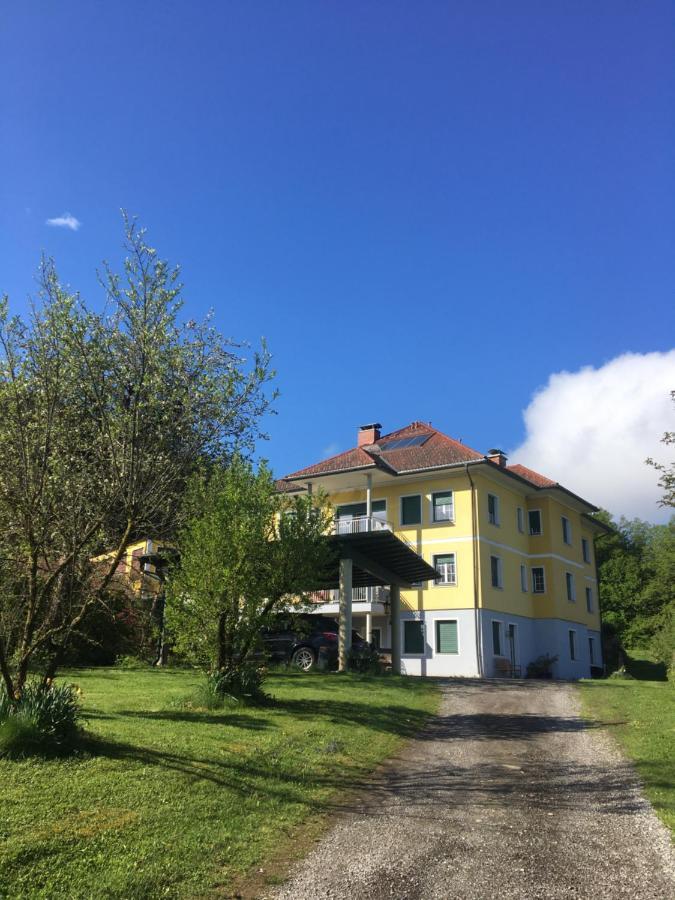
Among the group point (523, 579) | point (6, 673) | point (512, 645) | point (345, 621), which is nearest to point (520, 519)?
point (523, 579)

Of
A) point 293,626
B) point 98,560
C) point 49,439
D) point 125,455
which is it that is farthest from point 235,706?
point 49,439

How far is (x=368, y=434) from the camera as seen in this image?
38.1 metres

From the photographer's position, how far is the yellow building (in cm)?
2938


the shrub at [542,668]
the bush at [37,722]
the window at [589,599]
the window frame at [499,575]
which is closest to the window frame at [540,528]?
the window frame at [499,575]

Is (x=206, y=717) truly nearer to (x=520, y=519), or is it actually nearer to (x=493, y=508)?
(x=493, y=508)

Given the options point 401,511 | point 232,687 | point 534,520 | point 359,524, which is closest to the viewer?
point 232,687

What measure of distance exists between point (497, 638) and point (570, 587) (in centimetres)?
747

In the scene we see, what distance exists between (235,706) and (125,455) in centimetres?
521

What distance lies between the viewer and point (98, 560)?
9.72 m

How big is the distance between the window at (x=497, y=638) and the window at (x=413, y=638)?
9.93ft

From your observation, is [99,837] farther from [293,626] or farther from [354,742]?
[293,626]

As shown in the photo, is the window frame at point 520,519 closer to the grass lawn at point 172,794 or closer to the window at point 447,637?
the window at point 447,637

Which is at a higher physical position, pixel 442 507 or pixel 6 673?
pixel 442 507

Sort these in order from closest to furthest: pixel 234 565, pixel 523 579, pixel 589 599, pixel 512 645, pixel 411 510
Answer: pixel 234 565
pixel 512 645
pixel 411 510
pixel 523 579
pixel 589 599
